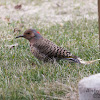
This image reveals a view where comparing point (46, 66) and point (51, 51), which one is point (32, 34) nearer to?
point (51, 51)

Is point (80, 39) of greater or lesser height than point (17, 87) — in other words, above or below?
above

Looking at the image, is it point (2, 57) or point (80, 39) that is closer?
point (2, 57)

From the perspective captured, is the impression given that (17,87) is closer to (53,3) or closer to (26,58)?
(26,58)

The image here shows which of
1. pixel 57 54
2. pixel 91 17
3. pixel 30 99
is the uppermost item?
pixel 91 17

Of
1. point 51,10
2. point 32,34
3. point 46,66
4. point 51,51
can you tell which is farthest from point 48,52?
point 51,10

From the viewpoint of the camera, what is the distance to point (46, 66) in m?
4.95

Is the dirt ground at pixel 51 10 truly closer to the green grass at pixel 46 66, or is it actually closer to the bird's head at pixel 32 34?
the green grass at pixel 46 66

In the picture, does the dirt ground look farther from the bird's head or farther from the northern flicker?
the northern flicker

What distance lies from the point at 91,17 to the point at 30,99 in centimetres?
496

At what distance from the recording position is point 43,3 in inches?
394

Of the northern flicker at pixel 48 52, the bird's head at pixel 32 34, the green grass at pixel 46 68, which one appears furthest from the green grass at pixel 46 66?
the bird's head at pixel 32 34

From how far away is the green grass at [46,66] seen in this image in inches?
155

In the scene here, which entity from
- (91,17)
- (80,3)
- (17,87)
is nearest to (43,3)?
(80,3)

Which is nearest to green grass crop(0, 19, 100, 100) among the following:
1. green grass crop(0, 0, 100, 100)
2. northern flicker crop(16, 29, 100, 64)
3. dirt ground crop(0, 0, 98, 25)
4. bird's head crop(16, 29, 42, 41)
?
green grass crop(0, 0, 100, 100)
